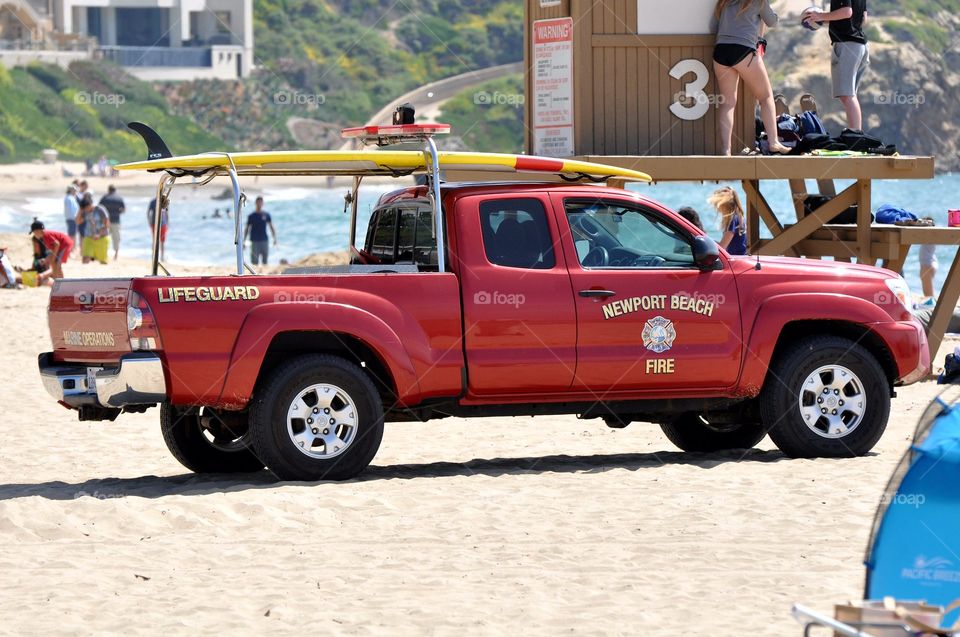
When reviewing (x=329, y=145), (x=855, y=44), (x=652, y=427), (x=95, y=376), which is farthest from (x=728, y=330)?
(x=329, y=145)

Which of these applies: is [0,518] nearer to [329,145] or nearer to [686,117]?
[686,117]

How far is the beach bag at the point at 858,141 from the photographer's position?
1398 centimetres

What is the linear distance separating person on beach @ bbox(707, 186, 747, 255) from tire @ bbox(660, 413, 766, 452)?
6.75 ft

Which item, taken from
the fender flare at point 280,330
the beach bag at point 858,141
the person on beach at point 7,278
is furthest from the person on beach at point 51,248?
the fender flare at point 280,330

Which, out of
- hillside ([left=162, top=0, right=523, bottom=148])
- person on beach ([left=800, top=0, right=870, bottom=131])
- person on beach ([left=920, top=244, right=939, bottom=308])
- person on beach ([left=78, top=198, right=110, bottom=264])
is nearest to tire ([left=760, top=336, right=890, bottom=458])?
person on beach ([left=800, top=0, right=870, bottom=131])

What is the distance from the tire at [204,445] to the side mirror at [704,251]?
3002mm

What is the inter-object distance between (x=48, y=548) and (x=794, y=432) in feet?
15.1

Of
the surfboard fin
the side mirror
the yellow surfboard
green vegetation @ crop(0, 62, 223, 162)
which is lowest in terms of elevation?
the side mirror

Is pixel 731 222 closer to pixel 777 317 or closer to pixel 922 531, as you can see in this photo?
pixel 777 317

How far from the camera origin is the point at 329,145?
104938 mm

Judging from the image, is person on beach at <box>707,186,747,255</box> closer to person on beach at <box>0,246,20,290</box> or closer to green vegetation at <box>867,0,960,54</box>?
person on beach at <box>0,246,20,290</box>

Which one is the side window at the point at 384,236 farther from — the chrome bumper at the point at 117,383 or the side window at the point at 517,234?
the chrome bumper at the point at 117,383

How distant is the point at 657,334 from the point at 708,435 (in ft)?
5.22

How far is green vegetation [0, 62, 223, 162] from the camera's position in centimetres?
9025
